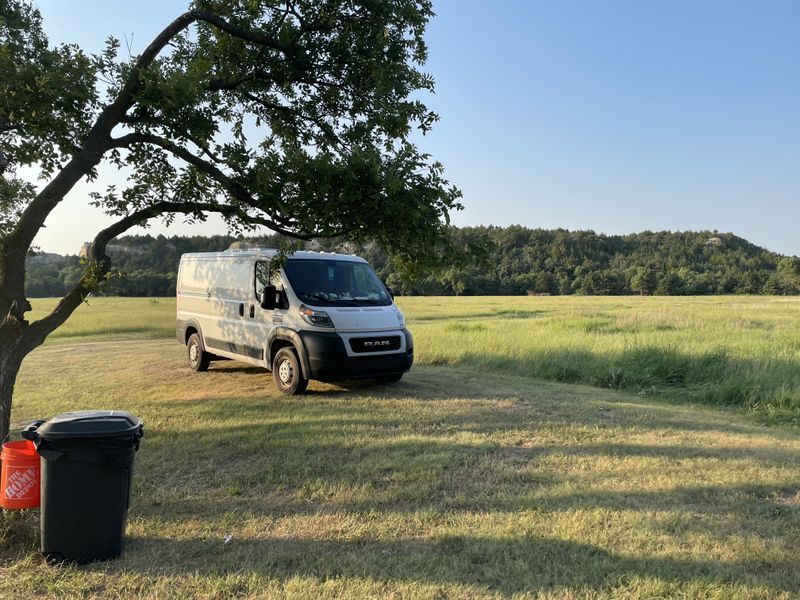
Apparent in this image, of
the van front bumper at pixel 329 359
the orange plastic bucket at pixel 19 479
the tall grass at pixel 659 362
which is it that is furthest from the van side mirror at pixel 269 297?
the orange plastic bucket at pixel 19 479

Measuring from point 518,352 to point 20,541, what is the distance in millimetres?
10572

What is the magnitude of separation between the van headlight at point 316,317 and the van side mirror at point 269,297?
2.26 ft

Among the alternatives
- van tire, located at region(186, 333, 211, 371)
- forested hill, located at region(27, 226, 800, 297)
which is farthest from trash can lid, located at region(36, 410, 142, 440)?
forested hill, located at region(27, 226, 800, 297)

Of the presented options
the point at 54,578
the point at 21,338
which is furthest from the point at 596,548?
the point at 21,338

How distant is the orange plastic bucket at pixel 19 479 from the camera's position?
131 inches

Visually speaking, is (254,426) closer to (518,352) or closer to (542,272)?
(518,352)

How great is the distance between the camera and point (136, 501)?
433 centimetres

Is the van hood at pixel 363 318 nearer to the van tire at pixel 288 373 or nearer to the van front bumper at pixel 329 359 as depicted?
the van front bumper at pixel 329 359

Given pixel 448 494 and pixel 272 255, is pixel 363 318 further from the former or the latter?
pixel 448 494

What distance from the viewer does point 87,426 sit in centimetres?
326

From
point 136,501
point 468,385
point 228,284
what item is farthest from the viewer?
point 228,284

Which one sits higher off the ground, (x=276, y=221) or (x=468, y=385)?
(x=276, y=221)

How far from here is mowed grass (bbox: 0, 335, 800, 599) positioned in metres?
3.01

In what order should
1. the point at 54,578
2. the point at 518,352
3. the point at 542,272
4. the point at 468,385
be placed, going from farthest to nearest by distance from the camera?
the point at 542,272
the point at 518,352
the point at 468,385
the point at 54,578
